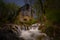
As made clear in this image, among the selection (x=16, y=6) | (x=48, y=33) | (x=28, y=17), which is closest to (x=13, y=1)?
(x=16, y=6)

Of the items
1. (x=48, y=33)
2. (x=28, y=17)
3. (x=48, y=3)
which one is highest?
(x=48, y=3)

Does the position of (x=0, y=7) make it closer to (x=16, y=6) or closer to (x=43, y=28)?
(x=16, y=6)

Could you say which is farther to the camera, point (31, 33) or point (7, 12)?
point (31, 33)

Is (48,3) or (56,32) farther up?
(48,3)

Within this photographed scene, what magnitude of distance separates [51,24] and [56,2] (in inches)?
14.5

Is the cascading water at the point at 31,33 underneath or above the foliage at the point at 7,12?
underneath

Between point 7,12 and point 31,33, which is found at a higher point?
point 7,12

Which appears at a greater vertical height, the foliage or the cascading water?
the foliage

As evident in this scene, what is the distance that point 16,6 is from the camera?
3.35 meters

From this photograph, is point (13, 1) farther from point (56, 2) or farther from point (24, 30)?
point (56, 2)

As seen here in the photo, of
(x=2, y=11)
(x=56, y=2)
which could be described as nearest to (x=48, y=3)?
(x=56, y=2)

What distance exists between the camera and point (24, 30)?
3393mm

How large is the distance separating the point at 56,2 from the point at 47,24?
0.39 m

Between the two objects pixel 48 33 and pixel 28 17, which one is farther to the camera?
pixel 28 17
